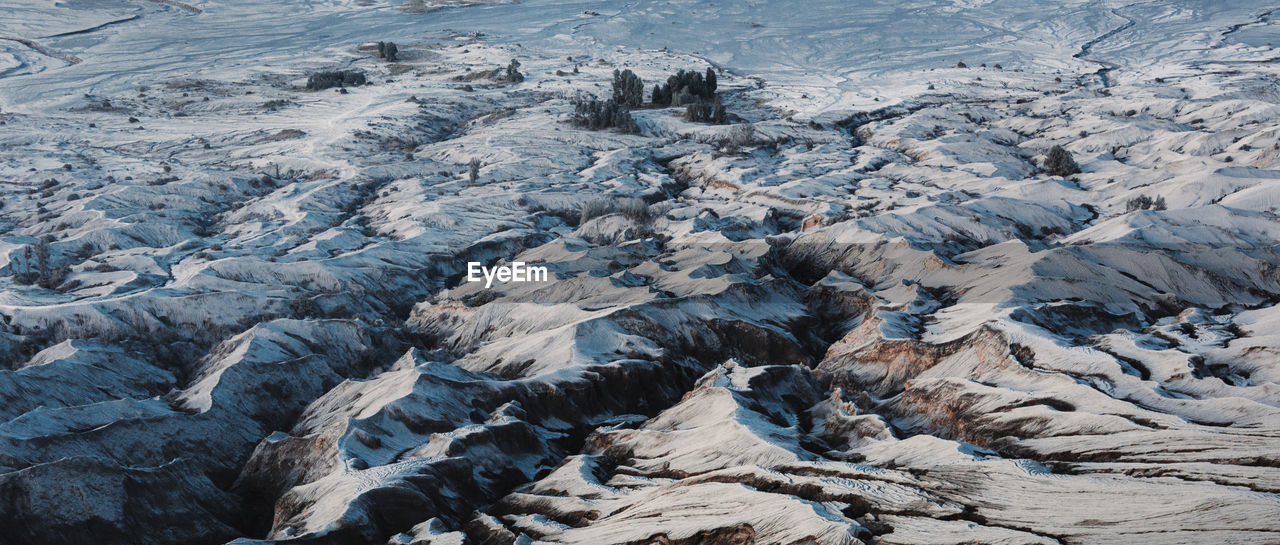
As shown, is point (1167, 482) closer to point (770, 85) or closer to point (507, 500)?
point (507, 500)

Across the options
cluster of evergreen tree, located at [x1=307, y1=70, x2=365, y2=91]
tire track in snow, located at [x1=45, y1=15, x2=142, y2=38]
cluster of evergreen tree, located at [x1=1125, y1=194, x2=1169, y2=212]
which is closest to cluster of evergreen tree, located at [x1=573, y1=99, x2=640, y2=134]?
cluster of evergreen tree, located at [x1=307, y1=70, x2=365, y2=91]

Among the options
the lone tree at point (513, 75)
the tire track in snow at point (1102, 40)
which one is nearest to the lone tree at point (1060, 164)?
the tire track in snow at point (1102, 40)

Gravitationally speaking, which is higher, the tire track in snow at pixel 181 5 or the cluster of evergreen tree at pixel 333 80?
the tire track in snow at pixel 181 5

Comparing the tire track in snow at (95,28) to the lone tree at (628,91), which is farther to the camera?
the tire track in snow at (95,28)

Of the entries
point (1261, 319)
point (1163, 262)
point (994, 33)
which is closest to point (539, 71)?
point (994, 33)

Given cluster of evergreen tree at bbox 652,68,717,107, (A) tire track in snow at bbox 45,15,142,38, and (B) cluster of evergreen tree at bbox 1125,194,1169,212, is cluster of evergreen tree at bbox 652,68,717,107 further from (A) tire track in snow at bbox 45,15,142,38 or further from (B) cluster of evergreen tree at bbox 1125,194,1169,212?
(A) tire track in snow at bbox 45,15,142,38

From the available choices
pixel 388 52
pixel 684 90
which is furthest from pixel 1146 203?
pixel 388 52

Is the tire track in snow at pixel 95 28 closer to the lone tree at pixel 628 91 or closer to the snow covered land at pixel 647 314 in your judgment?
the snow covered land at pixel 647 314
